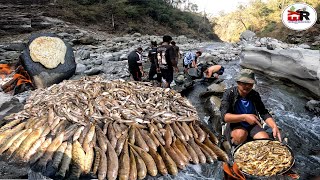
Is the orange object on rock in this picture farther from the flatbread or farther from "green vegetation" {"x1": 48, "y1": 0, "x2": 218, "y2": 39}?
"green vegetation" {"x1": 48, "y1": 0, "x2": 218, "y2": 39}

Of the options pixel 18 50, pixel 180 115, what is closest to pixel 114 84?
pixel 180 115

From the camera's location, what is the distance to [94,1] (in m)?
39.8

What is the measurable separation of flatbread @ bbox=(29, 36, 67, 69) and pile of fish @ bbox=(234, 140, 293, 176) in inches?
339

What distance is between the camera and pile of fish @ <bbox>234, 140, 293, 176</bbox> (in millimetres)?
4074

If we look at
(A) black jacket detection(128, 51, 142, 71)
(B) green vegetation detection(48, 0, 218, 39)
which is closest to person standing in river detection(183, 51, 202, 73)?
(A) black jacket detection(128, 51, 142, 71)

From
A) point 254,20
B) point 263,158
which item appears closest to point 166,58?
point 263,158

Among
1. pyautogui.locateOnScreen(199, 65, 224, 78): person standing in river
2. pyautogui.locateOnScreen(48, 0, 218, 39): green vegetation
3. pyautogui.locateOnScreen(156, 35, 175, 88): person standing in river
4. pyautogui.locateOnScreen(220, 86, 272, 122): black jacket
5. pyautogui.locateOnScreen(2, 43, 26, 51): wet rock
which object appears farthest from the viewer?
pyautogui.locateOnScreen(48, 0, 218, 39): green vegetation

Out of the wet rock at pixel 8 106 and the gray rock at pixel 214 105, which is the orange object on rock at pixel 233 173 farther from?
the wet rock at pixel 8 106

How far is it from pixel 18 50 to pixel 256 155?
19061 millimetres

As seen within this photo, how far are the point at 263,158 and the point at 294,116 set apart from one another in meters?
6.21

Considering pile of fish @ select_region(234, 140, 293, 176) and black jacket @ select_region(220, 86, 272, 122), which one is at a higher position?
black jacket @ select_region(220, 86, 272, 122)

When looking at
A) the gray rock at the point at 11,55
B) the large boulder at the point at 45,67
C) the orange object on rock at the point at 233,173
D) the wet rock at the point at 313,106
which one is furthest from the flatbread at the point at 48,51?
the wet rock at the point at 313,106

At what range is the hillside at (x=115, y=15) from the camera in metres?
29.4

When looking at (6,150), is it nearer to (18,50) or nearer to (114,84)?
(114,84)
